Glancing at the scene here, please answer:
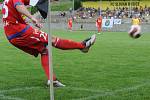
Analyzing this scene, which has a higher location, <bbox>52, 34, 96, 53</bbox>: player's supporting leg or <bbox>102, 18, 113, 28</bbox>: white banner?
<bbox>52, 34, 96, 53</bbox>: player's supporting leg

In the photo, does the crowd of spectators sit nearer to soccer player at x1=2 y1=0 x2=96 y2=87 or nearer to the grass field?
the grass field

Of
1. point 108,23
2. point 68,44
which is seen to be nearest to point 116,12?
point 108,23

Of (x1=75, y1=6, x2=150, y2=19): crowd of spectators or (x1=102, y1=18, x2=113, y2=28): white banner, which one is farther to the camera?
(x1=75, y1=6, x2=150, y2=19): crowd of spectators

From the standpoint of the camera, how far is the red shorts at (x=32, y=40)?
838cm

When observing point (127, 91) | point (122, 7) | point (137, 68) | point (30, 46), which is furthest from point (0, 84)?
point (122, 7)

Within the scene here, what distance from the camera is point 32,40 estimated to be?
8414mm

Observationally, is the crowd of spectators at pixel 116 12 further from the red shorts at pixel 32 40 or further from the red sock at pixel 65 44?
the red shorts at pixel 32 40

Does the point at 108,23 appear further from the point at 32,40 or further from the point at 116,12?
the point at 32,40

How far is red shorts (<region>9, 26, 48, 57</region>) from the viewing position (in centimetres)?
838

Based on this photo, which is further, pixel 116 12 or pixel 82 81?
pixel 116 12

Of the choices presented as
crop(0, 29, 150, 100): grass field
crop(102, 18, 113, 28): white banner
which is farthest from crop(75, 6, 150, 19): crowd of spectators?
crop(0, 29, 150, 100): grass field

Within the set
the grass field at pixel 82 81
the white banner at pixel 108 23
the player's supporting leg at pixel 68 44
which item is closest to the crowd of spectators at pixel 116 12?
the white banner at pixel 108 23

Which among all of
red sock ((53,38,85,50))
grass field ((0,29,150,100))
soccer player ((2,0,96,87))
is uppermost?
soccer player ((2,0,96,87))

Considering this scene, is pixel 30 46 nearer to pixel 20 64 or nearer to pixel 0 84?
pixel 0 84
